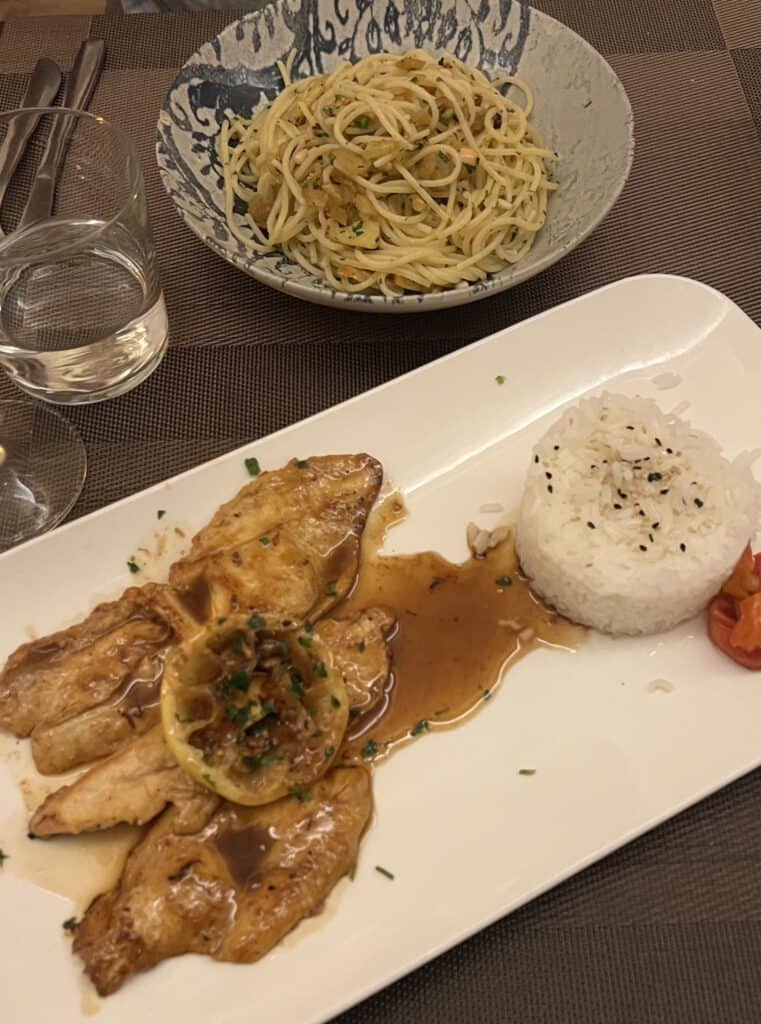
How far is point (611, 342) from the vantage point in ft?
10.2

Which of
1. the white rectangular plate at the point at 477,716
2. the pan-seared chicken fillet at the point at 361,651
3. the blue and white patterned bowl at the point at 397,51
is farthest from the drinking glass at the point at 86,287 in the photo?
the pan-seared chicken fillet at the point at 361,651

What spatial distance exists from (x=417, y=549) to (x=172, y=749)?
1016mm

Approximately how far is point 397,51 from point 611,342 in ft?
5.30

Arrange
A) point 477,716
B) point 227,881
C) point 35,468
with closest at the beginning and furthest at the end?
point 227,881
point 477,716
point 35,468

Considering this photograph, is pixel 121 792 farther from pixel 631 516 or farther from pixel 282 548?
pixel 631 516

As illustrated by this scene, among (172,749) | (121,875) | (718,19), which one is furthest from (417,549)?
(718,19)

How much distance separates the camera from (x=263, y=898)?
6.98ft

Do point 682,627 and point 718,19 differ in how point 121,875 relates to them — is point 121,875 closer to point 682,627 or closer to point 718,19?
point 682,627

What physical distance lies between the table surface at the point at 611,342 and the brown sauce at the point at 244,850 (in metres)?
0.38

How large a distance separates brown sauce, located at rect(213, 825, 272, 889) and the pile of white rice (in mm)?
1098

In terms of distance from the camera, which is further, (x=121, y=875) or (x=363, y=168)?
(x=363, y=168)

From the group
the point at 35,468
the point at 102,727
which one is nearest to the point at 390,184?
the point at 35,468

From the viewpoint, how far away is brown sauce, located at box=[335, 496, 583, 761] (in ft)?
8.21

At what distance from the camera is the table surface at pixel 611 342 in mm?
2182
